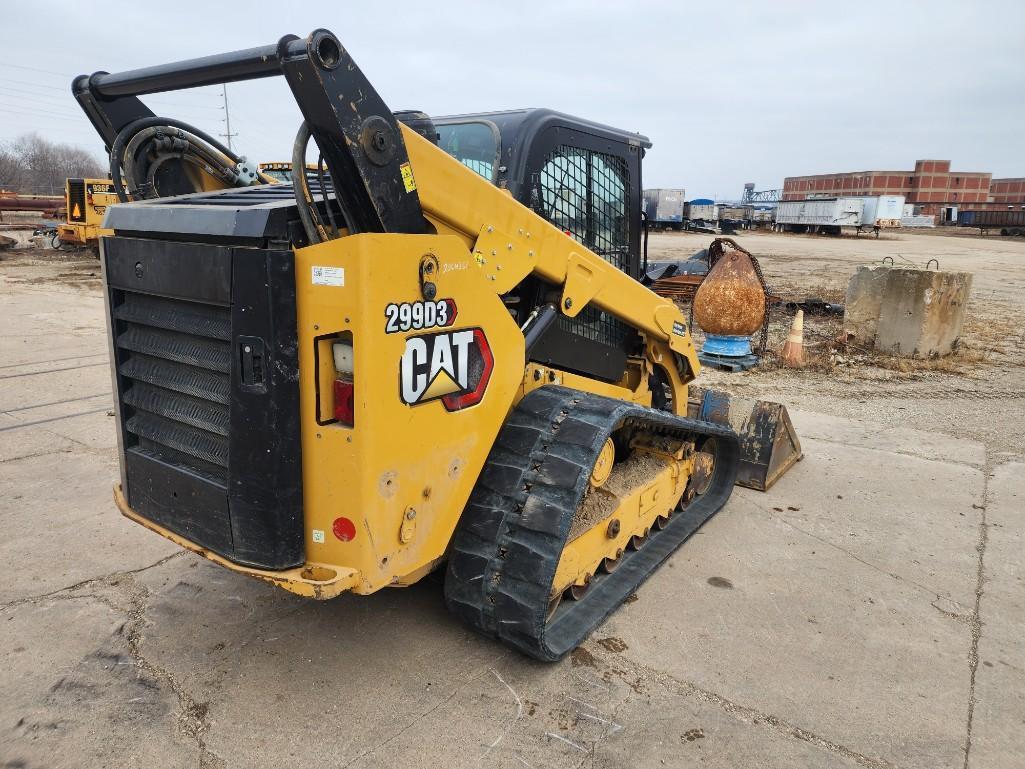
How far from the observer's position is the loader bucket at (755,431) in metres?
5.16

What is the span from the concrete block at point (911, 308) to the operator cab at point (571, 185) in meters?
6.49

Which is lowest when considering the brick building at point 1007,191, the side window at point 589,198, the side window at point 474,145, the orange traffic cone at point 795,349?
the orange traffic cone at point 795,349

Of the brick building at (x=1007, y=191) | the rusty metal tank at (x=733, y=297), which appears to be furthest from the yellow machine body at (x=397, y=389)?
the brick building at (x=1007, y=191)

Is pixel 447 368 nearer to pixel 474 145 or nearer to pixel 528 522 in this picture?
pixel 528 522

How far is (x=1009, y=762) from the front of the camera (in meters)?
2.58

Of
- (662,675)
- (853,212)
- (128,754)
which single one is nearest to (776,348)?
(662,675)

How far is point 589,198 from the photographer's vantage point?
12.8 feet

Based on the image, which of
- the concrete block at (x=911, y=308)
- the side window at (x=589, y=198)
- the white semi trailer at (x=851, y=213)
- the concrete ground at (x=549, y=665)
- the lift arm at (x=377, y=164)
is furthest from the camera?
the white semi trailer at (x=851, y=213)

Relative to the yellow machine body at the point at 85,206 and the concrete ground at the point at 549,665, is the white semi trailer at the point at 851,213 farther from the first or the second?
the concrete ground at the point at 549,665

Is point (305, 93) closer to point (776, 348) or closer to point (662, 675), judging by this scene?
point (662, 675)

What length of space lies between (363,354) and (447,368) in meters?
0.41

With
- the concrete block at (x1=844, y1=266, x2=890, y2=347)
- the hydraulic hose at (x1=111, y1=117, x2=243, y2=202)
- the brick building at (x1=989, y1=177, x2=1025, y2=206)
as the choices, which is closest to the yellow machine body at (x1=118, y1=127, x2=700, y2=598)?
the hydraulic hose at (x1=111, y1=117, x2=243, y2=202)

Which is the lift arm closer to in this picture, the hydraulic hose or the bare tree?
the hydraulic hose

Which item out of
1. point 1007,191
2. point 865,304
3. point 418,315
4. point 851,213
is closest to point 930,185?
point 1007,191
